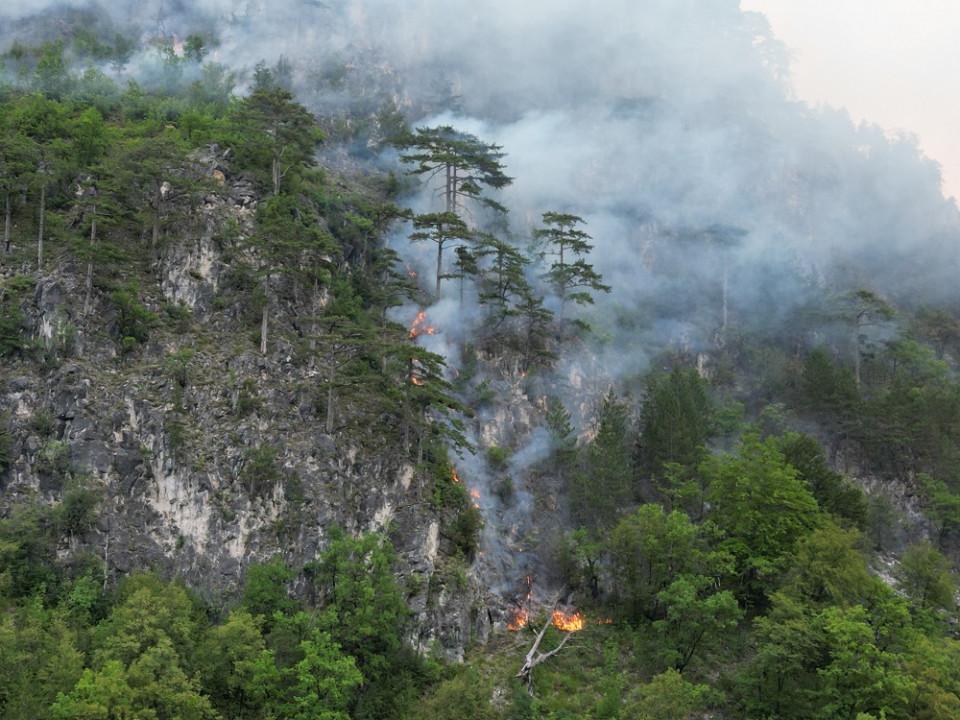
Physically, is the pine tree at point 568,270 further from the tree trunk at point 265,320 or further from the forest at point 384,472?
the tree trunk at point 265,320

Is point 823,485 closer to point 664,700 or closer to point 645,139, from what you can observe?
point 664,700

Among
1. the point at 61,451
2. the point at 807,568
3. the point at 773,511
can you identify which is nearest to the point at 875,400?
the point at 773,511

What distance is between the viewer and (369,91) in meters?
92.8

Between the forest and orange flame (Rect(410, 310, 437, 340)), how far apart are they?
1.42 ft

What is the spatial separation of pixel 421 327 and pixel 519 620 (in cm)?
2497

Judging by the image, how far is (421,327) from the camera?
65.5 m

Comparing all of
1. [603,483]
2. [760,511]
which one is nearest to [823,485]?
[760,511]

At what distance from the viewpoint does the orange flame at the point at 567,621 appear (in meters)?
49.7

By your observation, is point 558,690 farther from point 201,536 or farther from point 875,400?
point 875,400

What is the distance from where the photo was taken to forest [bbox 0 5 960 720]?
3884 cm

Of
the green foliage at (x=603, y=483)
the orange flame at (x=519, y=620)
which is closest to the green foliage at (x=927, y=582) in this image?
the green foliage at (x=603, y=483)

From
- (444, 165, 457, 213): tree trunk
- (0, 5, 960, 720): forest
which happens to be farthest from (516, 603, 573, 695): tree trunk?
(444, 165, 457, 213): tree trunk

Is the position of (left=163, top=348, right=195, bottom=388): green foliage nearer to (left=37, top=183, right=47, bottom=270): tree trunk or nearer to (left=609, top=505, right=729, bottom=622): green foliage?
(left=37, top=183, right=47, bottom=270): tree trunk

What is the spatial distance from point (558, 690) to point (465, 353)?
28.1 metres
